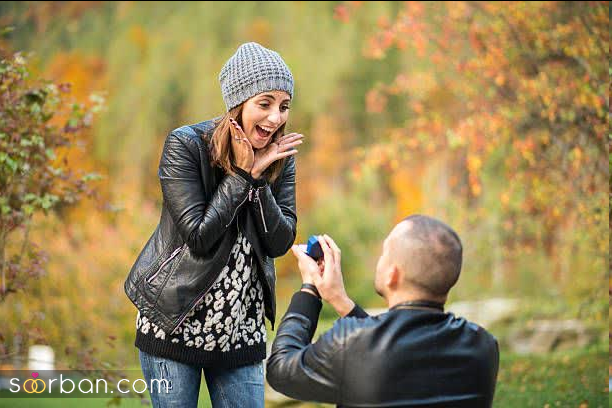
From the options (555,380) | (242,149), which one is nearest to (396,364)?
(242,149)

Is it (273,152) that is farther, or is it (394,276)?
(273,152)

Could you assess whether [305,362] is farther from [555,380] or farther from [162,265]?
[555,380]

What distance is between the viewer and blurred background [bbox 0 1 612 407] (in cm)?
489

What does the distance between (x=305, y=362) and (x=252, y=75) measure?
0.85 meters

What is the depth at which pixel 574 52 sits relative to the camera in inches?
176

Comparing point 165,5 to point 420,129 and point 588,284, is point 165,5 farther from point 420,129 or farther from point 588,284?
point 588,284

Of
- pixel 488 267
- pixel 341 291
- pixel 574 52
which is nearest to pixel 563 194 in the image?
pixel 574 52

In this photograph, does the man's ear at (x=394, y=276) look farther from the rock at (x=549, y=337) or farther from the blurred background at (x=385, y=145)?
the rock at (x=549, y=337)

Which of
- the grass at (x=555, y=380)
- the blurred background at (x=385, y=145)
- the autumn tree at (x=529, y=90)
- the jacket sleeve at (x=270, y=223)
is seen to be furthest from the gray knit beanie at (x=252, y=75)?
the autumn tree at (x=529, y=90)

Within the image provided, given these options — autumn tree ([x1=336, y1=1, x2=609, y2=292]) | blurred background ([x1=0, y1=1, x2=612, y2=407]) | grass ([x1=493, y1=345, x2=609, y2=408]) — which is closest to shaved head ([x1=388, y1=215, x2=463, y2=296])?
grass ([x1=493, y1=345, x2=609, y2=408])

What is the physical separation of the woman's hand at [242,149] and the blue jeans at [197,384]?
0.54 metres

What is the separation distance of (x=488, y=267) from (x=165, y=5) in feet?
12.1

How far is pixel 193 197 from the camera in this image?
195 centimetres

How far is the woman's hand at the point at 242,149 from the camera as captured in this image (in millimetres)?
1996
